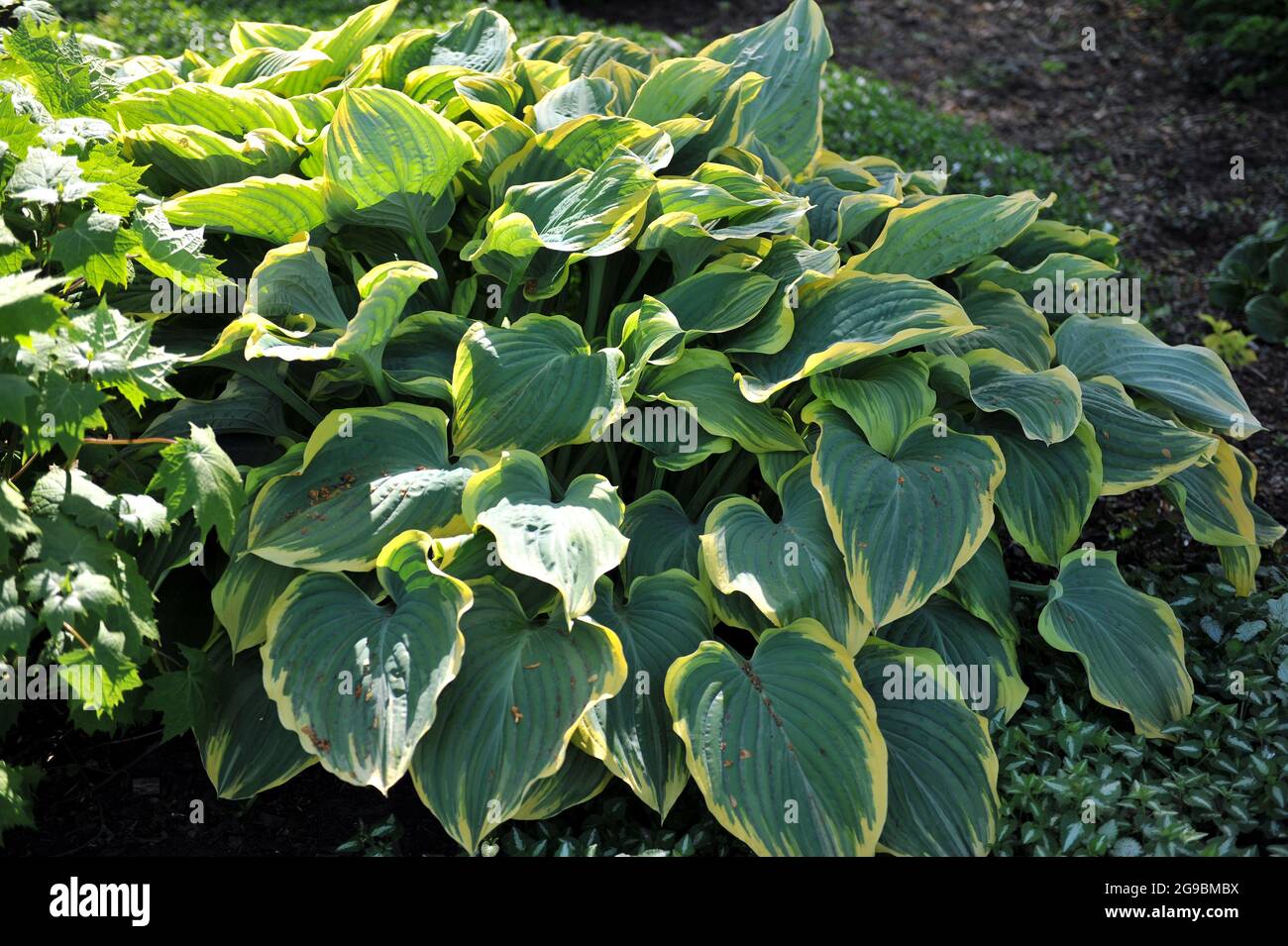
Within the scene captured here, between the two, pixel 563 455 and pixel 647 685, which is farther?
pixel 563 455

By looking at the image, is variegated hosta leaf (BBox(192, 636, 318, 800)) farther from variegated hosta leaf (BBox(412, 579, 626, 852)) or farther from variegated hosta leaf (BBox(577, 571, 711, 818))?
variegated hosta leaf (BBox(577, 571, 711, 818))

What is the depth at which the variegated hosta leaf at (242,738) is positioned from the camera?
2.52 meters

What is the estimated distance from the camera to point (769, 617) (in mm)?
2551

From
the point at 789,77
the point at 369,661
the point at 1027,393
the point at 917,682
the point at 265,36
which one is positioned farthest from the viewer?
the point at 265,36

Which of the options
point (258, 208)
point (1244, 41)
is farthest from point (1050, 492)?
point (1244, 41)

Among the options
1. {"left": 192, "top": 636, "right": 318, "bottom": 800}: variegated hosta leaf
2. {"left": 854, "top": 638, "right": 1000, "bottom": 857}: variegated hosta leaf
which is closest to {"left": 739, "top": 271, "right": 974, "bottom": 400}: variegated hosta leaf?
{"left": 854, "top": 638, "right": 1000, "bottom": 857}: variegated hosta leaf

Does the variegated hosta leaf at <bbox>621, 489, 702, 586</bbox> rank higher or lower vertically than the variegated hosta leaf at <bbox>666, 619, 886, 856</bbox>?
higher

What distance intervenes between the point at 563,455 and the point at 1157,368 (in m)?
1.76

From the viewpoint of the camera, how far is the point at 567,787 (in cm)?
254

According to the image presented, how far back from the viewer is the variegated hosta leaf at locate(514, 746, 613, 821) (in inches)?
98.2

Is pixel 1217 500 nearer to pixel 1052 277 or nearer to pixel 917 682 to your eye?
pixel 1052 277

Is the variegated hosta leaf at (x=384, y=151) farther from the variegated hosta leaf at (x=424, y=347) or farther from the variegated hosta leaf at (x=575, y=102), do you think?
the variegated hosta leaf at (x=575, y=102)

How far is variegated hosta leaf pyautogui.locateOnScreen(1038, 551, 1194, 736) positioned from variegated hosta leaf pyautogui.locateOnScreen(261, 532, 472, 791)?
151cm

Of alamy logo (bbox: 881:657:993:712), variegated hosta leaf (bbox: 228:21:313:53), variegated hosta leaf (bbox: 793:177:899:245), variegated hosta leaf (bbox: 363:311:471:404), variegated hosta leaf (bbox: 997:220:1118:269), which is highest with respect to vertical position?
variegated hosta leaf (bbox: 228:21:313:53)
